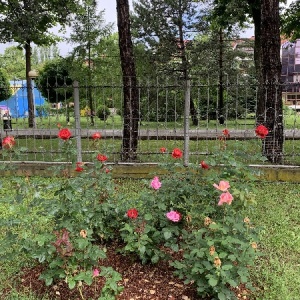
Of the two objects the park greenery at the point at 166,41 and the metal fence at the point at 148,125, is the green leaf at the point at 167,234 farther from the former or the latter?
the park greenery at the point at 166,41

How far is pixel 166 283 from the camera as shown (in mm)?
2957

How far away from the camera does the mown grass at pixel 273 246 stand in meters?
2.94

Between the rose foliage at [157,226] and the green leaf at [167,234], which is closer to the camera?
the rose foliage at [157,226]

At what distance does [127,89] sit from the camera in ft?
21.9

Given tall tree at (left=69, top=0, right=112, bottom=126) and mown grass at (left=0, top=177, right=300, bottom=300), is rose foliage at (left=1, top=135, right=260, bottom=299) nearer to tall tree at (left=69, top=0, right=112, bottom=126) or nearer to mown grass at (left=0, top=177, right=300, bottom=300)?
mown grass at (left=0, top=177, right=300, bottom=300)

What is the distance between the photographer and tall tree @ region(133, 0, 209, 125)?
65.6ft

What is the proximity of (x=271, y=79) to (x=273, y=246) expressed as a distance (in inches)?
138

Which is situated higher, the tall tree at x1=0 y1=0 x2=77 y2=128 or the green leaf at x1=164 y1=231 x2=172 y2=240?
the tall tree at x1=0 y1=0 x2=77 y2=128

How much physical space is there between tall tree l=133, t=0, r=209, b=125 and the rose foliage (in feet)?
56.5

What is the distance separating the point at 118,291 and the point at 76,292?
0.35 m

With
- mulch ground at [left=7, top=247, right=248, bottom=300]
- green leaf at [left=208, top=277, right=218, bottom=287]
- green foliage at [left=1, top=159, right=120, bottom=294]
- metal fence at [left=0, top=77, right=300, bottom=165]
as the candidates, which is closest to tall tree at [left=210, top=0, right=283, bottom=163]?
metal fence at [left=0, top=77, right=300, bottom=165]

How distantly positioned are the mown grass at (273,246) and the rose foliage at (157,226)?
204 mm

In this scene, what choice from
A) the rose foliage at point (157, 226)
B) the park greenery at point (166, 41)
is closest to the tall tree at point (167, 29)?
the park greenery at point (166, 41)

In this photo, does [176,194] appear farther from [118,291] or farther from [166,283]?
[118,291]
